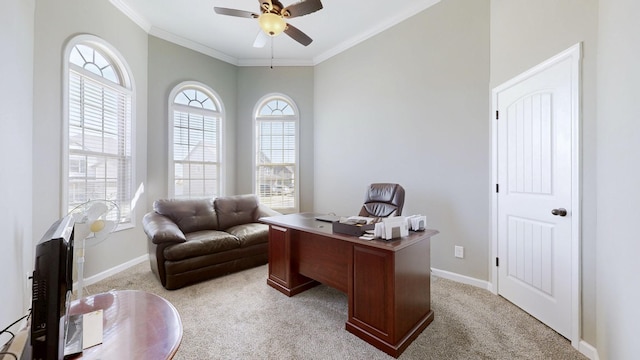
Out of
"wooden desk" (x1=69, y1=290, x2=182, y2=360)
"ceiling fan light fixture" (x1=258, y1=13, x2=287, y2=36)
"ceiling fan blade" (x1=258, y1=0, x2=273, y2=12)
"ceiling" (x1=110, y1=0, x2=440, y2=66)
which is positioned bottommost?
"wooden desk" (x1=69, y1=290, x2=182, y2=360)

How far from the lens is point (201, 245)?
2889 millimetres

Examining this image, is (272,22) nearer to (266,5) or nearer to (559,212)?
(266,5)

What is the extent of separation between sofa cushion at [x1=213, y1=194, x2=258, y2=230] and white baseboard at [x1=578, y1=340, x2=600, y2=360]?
11.9 feet

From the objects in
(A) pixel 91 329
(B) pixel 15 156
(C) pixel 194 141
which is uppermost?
(C) pixel 194 141

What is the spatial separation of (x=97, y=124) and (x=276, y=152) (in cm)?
260

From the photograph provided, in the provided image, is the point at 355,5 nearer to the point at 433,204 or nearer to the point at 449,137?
the point at 449,137

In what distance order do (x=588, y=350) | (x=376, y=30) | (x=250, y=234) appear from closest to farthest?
(x=588, y=350) < (x=250, y=234) < (x=376, y=30)

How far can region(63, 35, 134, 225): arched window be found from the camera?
9.20 ft

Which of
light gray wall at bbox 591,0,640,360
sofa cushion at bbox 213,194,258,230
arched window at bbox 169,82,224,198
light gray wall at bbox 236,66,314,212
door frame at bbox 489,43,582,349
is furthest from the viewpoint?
light gray wall at bbox 236,66,314,212

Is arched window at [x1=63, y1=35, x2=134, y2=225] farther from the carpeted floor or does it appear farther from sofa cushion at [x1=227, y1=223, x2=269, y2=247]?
sofa cushion at [x1=227, y1=223, x2=269, y2=247]

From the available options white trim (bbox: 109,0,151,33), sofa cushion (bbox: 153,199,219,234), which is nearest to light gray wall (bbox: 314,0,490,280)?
sofa cushion (bbox: 153,199,219,234)

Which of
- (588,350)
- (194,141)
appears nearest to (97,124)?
(194,141)

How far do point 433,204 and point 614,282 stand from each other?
5.73 ft

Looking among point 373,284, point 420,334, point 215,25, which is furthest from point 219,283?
point 215,25
